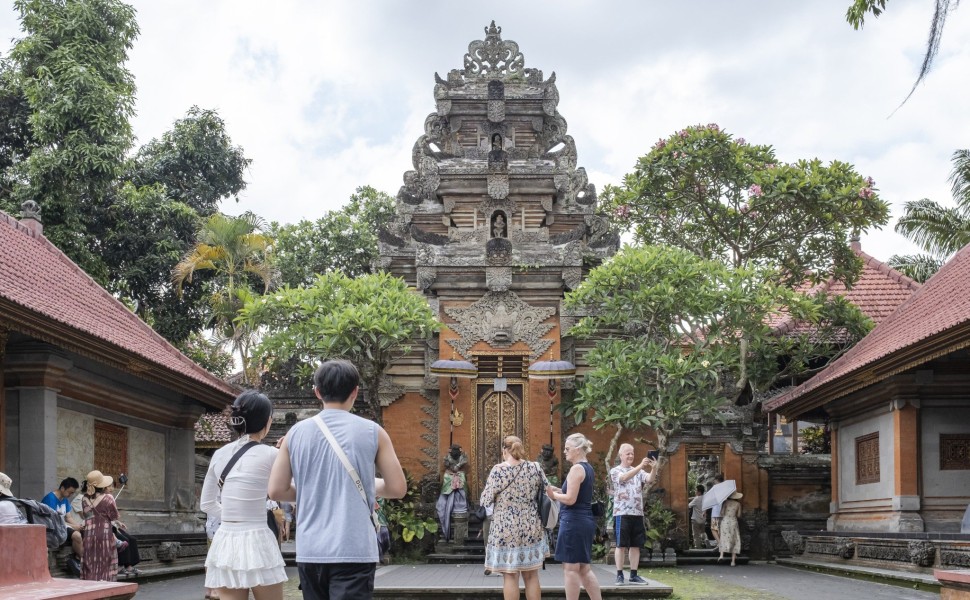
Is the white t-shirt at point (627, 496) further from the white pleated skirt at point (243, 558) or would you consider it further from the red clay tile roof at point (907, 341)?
the white pleated skirt at point (243, 558)

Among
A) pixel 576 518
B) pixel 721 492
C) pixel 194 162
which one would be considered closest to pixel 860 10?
pixel 576 518

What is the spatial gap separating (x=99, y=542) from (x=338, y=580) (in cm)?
799

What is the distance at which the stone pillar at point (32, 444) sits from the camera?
12617 mm

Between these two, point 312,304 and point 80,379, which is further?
point 312,304

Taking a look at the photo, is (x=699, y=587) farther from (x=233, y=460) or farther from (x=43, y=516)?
(x=233, y=460)

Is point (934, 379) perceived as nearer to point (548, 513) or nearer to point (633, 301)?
point (633, 301)

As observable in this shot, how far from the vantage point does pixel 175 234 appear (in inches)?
1046

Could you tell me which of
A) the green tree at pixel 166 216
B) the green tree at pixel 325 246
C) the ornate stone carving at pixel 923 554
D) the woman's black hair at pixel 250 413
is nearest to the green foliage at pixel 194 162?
the green tree at pixel 166 216

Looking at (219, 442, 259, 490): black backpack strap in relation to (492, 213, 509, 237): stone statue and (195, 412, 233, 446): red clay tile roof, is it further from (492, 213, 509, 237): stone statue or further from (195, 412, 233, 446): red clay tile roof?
(195, 412, 233, 446): red clay tile roof

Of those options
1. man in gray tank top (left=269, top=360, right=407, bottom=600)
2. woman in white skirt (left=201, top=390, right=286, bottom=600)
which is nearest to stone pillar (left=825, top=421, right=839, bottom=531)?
woman in white skirt (left=201, top=390, right=286, bottom=600)

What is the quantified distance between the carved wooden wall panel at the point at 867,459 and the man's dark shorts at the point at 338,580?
42.7 feet

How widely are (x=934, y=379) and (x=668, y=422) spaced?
4273mm

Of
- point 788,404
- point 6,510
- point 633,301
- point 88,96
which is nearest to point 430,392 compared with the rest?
point 633,301

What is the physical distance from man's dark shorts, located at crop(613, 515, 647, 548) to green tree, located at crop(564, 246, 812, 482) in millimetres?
4975
